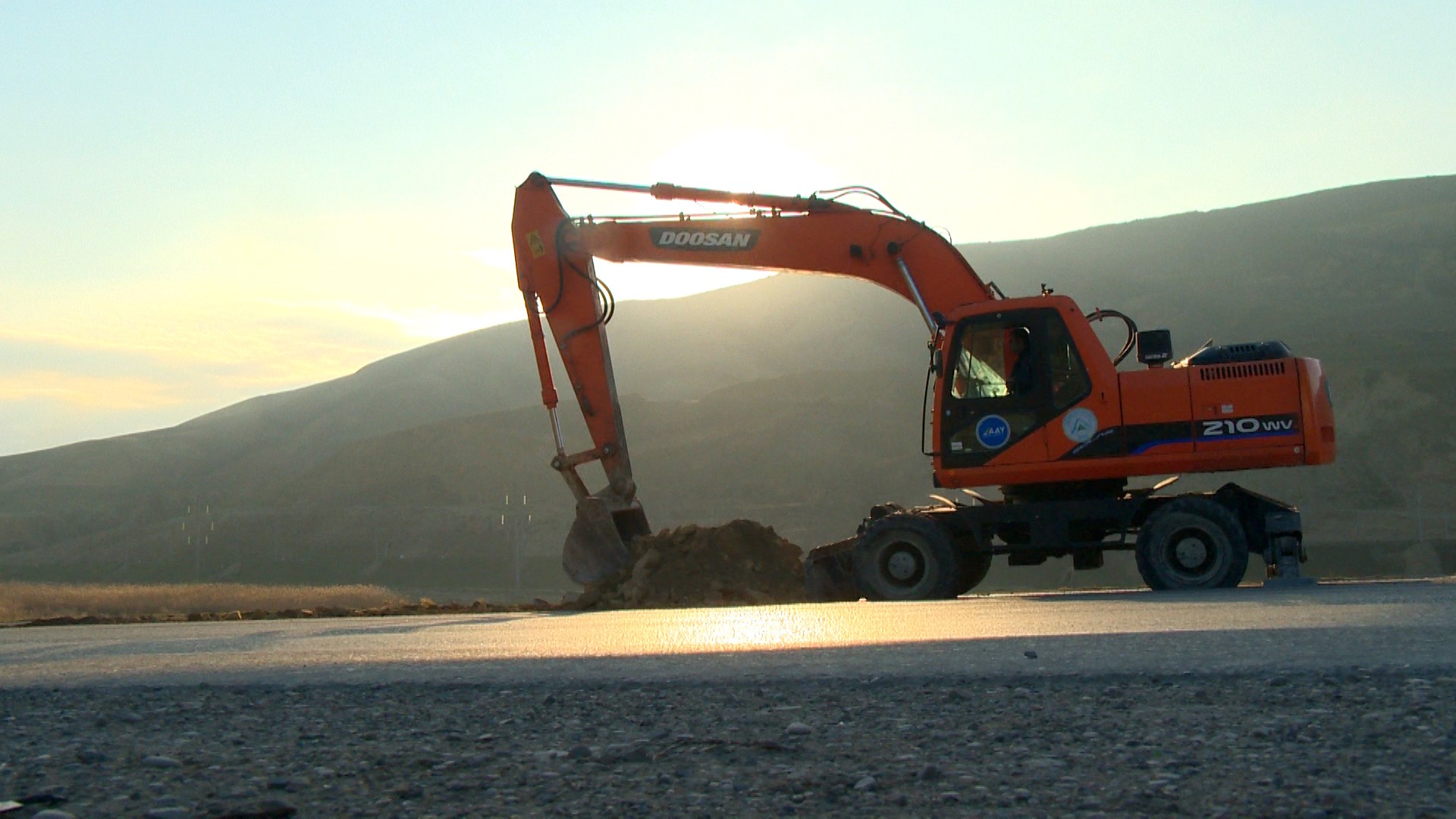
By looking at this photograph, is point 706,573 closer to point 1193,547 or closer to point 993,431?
point 993,431

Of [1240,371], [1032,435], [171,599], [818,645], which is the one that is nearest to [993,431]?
[1032,435]

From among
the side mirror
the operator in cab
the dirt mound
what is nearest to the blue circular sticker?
the operator in cab

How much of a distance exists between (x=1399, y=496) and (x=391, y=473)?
4150 cm

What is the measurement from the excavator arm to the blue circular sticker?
1.38 m

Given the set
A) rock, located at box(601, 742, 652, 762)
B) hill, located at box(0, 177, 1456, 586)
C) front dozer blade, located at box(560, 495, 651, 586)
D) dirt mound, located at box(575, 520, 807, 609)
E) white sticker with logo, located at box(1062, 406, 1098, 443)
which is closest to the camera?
rock, located at box(601, 742, 652, 762)

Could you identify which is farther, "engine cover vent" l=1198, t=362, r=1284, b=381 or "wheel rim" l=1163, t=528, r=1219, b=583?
"engine cover vent" l=1198, t=362, r=1284, b=381

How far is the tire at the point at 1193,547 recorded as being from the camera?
527 inches

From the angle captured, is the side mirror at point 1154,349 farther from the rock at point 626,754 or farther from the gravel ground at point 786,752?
the rock at point 626,754

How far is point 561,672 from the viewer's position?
6289 mm

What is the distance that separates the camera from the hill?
151ft

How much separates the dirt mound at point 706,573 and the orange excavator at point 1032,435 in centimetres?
39

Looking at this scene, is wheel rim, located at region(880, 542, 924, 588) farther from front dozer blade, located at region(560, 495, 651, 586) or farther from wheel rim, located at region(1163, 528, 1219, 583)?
front dozer blade, located at region(560, 495, 651, 586)

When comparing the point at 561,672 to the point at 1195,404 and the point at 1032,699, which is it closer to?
the point at 1032,699

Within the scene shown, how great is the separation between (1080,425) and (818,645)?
767 centimetres
